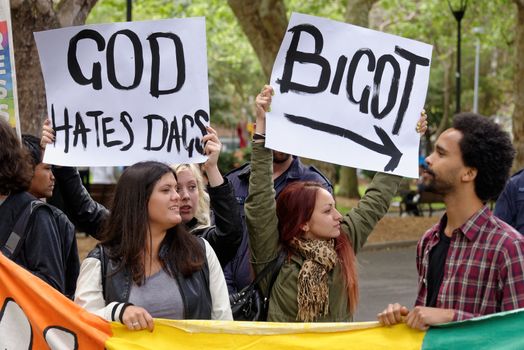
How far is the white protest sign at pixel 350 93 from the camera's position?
178 inches

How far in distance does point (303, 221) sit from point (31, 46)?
555cm

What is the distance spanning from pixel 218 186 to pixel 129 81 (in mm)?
823

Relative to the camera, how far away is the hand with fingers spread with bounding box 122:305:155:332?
3758mm

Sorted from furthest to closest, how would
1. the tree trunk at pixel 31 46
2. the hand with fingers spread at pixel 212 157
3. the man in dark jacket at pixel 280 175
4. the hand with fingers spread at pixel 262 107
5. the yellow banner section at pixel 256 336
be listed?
1. the tree trunk at pixel 31 46
2. the man in dark jacket at pixel 280 175
3. the hand with fingers spread at pixel 262 107
4. the hand with fingers spread at pixel 212 157
5. the yellow banner section at pixel 256 336

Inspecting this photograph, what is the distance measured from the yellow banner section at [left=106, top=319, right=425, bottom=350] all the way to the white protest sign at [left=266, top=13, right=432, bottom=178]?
0.92 metres

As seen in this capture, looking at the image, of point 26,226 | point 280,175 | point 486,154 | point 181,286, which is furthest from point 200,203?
point 486,154

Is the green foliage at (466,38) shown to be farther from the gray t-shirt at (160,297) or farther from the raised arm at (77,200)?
the gray t-shirt at (160,297)

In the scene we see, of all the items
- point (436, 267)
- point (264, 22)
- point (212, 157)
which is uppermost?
point (264, 22)

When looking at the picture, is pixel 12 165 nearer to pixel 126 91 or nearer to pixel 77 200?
pixel 77 200

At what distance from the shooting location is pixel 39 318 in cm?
398

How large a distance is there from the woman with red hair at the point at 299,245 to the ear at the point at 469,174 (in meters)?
0.92

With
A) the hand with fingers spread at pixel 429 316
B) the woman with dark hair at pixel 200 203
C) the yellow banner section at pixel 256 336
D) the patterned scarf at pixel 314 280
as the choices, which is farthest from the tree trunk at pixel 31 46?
the hand with fingers spread at pixel 429 316

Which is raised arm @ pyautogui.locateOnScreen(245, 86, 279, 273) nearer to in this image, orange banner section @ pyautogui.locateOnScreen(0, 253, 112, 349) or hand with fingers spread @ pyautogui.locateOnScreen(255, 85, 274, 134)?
hand with fingers spread @ pyautogui.locateOnScreen(255, 85, 274, 134)

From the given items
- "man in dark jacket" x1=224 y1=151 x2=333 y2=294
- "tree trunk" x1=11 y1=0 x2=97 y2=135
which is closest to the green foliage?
"tree trunk" x1=11 y1=0 x2=97 y2=135
